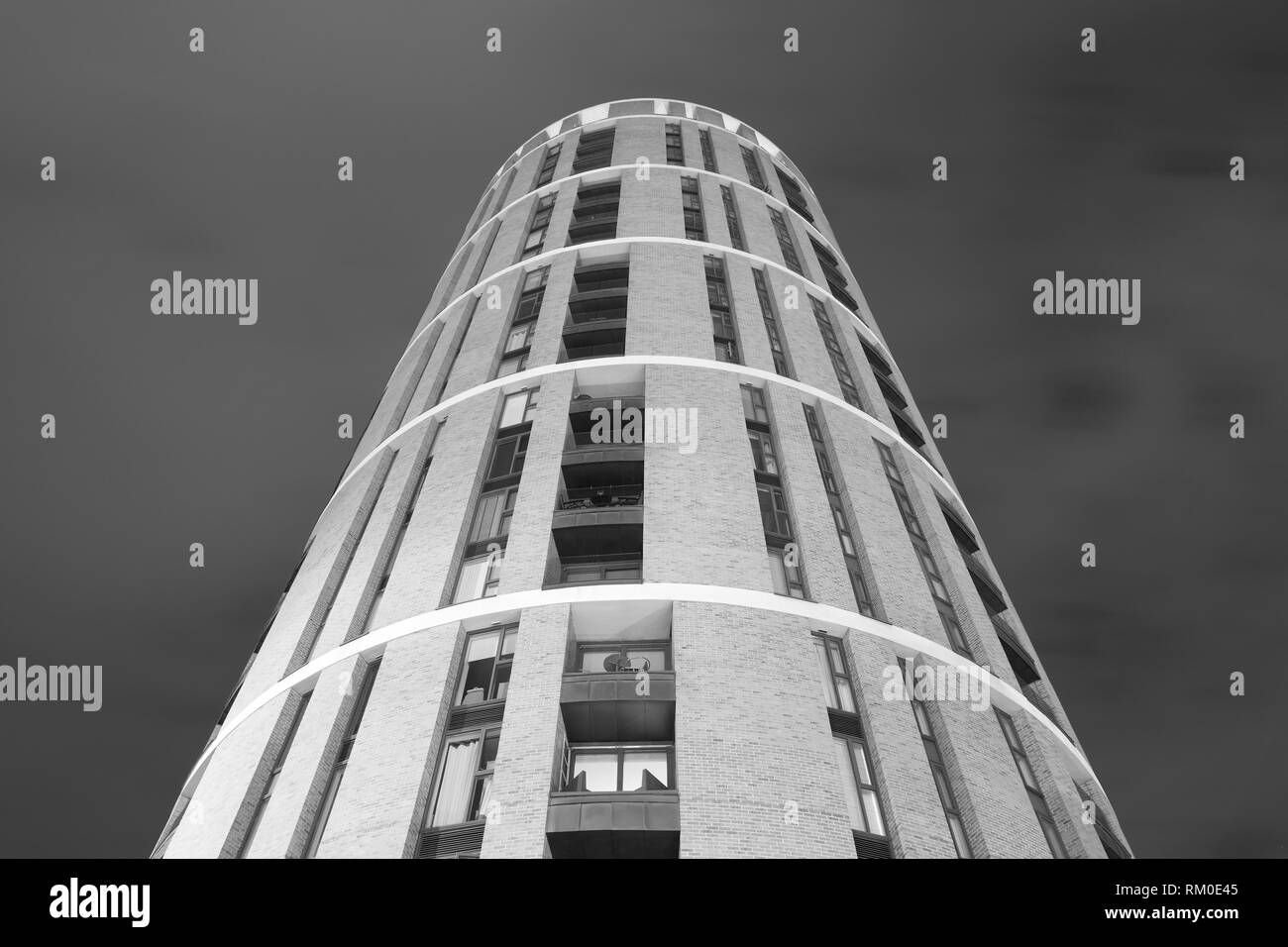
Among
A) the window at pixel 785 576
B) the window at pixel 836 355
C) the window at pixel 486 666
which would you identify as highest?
the window at pixel 836 355

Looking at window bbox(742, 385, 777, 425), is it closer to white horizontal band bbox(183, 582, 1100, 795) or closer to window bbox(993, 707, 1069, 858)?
white horizontal band bbox(183, 582, 1100, 795)

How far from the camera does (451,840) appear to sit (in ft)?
86.9

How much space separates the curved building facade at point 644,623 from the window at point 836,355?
264 mm

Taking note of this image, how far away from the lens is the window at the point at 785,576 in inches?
1300

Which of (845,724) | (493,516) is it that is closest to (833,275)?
(493,516)

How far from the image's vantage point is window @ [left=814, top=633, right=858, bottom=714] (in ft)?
100

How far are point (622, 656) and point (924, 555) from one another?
12659mm

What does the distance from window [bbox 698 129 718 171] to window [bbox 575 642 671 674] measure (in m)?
34.8

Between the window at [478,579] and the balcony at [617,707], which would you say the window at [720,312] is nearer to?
the window at [478,579]

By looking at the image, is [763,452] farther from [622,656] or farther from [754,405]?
[622,656]

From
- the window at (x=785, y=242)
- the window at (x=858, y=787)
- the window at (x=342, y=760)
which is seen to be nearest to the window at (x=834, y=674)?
the window at (x=858, y=787)

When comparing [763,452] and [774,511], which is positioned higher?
[763,452]
